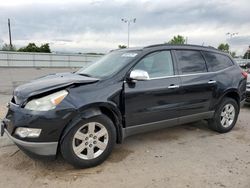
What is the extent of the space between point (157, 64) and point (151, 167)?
1642mm

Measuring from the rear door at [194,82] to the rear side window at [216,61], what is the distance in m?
0.14

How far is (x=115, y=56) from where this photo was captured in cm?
441

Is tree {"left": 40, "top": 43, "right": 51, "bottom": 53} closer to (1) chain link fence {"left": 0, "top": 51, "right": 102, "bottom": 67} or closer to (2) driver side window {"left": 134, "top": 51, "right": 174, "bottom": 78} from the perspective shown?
(1) chain link fence {"left": 0, "top": 51, "right": 102, "bottom": 67}

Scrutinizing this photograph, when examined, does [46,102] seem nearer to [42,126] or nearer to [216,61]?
[42,126]

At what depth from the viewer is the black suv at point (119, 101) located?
3.12 metres

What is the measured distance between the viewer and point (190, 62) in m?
4.57

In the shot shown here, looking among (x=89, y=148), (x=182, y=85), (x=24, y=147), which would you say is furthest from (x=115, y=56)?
(x=24, y=147)

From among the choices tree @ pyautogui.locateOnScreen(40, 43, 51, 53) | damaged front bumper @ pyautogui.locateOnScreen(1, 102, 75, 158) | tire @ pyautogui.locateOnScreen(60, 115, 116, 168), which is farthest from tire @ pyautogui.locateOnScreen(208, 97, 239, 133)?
tree @ pyautogui.locateOnScreen(40, 43, 51, 53)

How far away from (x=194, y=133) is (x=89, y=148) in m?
2.50

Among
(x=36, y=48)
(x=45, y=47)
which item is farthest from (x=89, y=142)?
(x=45, y=47)

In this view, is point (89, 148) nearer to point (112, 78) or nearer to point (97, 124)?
point (97, 124)

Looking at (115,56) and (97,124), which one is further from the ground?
(115,56)

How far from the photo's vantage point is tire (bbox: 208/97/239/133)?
196 inches

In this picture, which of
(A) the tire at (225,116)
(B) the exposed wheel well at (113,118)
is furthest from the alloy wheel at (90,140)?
(A) the tire at (225,116)
